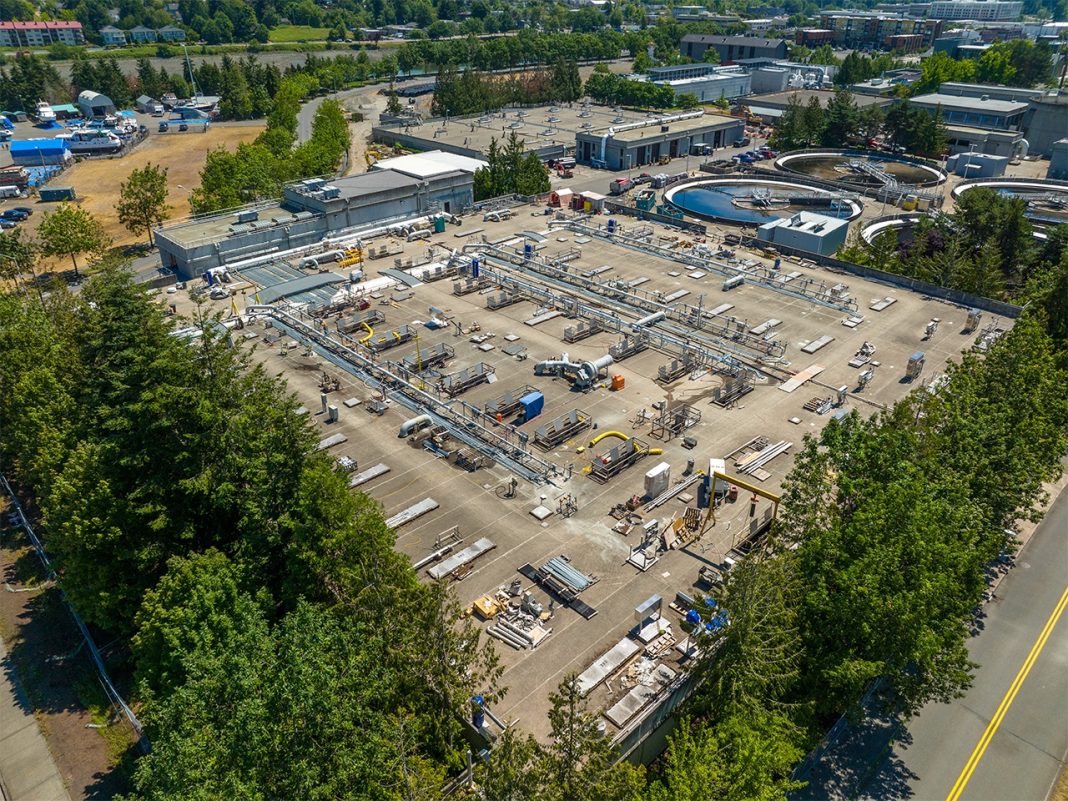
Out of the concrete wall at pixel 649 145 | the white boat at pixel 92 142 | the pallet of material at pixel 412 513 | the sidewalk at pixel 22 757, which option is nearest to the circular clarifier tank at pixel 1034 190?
the concrete wall at pixel 649 145

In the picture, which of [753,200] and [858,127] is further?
[858,127]

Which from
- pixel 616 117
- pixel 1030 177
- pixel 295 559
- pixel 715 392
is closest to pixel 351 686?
pixel 295 559

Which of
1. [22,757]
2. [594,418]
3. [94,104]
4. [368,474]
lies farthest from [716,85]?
[22,757]

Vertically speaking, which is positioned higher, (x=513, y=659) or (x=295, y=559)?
(x=295, y=559)

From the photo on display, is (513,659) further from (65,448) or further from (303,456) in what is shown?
(65,448)

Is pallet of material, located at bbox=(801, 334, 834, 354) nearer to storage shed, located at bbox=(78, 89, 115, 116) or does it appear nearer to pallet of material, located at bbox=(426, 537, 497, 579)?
pallet of material, located at bbox=(426, 537, 497, 579)

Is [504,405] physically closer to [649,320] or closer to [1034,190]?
[649,320]

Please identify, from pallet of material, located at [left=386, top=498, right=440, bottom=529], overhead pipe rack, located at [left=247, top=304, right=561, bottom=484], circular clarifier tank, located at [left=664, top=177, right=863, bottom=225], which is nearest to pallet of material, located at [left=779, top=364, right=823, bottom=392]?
overhead pipe rack, located at [left=247, top=304, right=561, bottom=484]
